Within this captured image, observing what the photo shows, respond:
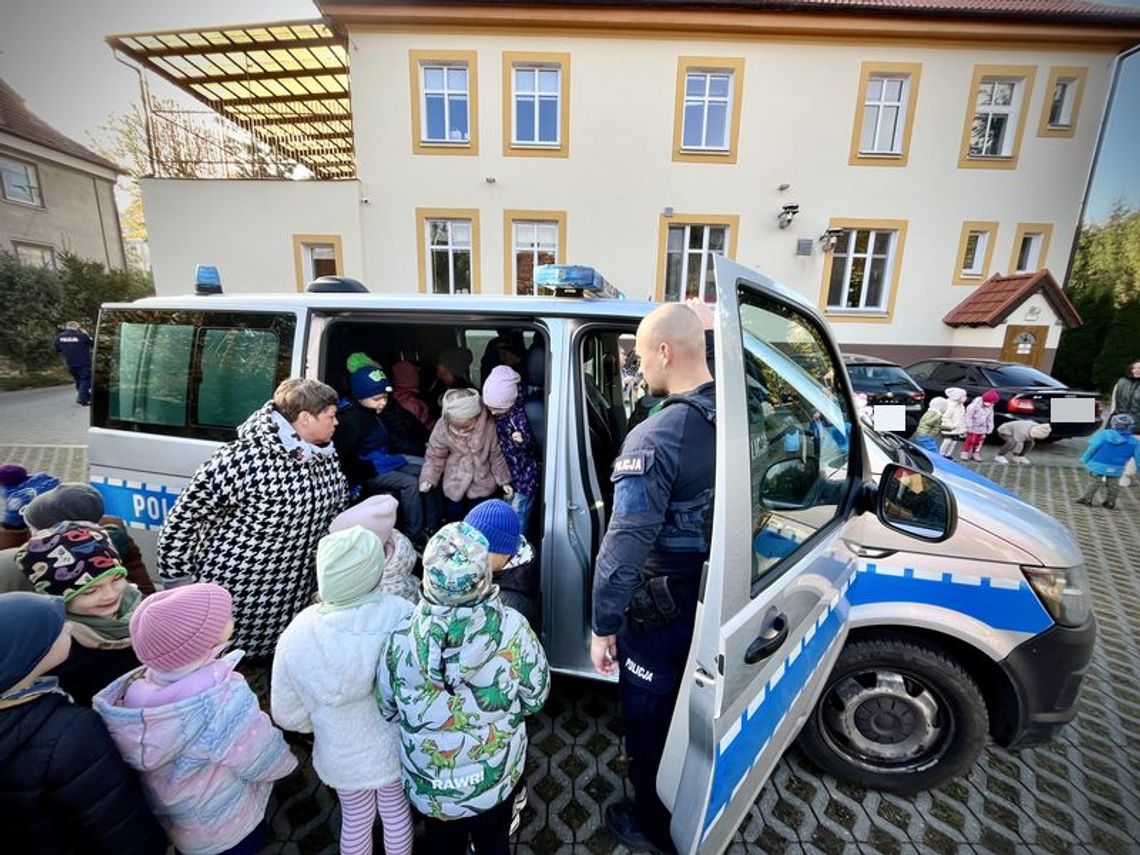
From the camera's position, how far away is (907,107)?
11.2m

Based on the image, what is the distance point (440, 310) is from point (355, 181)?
10880 mm

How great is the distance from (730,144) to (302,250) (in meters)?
10.4

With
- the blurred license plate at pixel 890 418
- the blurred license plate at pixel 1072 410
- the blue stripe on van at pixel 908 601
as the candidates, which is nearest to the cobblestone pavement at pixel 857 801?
the blue stripe on van at pixel 908 601

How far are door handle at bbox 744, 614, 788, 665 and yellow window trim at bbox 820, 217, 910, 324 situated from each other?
12.3m

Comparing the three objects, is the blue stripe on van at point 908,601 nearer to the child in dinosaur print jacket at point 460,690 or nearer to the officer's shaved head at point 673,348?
the child in dinosaur print jacket at point 460,690

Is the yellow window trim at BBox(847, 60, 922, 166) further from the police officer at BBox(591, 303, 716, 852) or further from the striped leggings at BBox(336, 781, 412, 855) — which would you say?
the striped leggings at BBox(336, 781, 412, 855)

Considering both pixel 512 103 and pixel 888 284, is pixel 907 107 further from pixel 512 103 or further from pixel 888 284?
pixel 512 103

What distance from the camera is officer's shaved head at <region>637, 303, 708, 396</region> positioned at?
60.3 inches

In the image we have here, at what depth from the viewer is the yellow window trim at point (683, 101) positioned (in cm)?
1085

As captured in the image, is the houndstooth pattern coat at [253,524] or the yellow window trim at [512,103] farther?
the yellow window trim at [512,103]

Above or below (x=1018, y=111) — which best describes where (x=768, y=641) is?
below

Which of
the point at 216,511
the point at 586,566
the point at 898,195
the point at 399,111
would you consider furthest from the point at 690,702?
the point at 898,195

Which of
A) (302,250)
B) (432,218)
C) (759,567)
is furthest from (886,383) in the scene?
(302,250)

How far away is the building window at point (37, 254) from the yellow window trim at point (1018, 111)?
30.2 m
